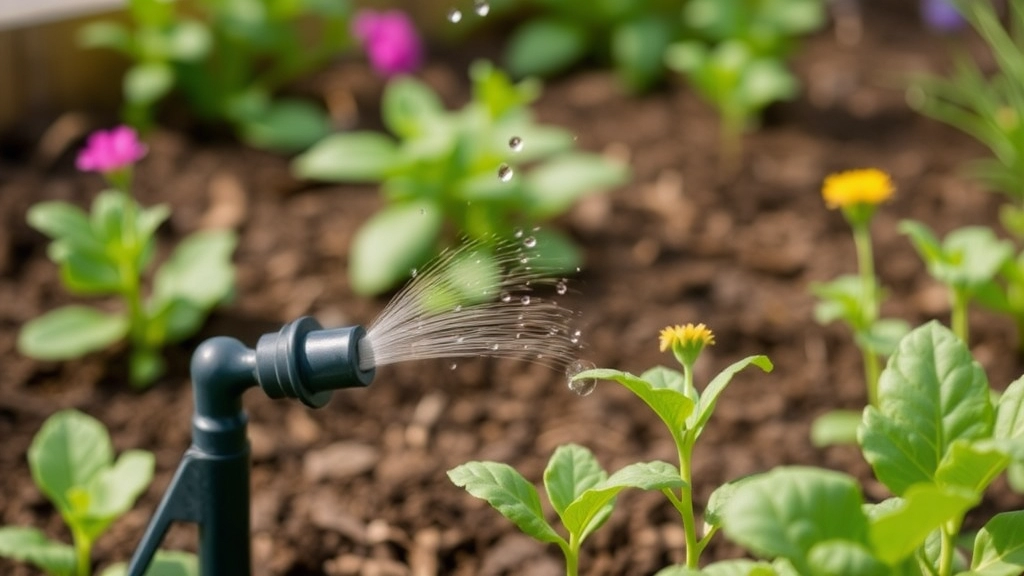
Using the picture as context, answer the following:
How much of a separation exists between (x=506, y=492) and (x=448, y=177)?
1077 millimetres

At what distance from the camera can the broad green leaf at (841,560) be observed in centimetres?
92

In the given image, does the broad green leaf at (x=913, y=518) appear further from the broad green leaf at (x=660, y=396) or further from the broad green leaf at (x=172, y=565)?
the broad green leaf at (x=172, y=565)

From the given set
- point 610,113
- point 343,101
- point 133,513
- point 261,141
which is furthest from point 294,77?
point 133,513

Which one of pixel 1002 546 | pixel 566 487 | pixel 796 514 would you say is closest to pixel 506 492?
pixel 566 487

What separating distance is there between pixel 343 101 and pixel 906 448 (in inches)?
75.4

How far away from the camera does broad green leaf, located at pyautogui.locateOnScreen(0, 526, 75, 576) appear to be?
1419 mm

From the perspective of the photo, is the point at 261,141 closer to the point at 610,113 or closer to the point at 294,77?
the point at 294,77

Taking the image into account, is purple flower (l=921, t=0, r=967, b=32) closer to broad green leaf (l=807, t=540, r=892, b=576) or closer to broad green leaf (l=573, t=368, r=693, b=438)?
broad green leaf (l=573, t=368, r=693, b=438)

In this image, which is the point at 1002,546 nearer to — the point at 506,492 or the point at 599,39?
the point at 506,492

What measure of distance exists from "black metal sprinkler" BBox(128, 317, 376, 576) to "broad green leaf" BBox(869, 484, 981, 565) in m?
0.47

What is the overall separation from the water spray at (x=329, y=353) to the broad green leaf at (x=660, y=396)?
11 cm

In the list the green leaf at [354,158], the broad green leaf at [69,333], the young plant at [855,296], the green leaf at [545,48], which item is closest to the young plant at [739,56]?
the green leaf at [545,48]

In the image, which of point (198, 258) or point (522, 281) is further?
point (198, 258)

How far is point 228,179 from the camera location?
253cm
